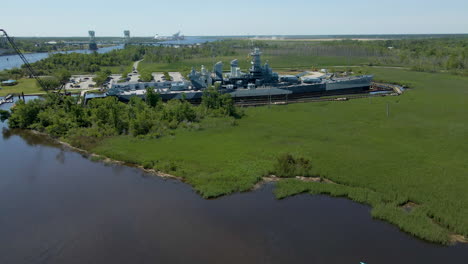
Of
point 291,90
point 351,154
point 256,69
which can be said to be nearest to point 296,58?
point 291,90

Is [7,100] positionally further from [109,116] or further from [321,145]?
[321,145]

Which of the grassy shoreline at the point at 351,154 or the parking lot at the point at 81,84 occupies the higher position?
the parking lot at the point at 81,84

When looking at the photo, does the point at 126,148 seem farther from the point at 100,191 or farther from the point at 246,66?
the point at 246,66

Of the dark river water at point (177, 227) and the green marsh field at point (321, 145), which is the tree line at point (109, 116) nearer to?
the green marsh field at point (321, 145)

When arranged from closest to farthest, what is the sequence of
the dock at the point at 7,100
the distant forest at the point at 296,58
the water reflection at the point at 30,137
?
the water reflection at the point at 30,137, the dock at the point at 7,100, the distant forest at the point at 296,58

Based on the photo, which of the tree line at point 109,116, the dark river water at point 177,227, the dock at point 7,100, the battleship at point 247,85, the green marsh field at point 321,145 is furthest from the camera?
the dock at point 7,100

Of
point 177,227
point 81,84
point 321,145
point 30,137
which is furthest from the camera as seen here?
point 81,84

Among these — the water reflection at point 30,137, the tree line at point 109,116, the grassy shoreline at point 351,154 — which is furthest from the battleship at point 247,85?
the water reflection at point 30,137
